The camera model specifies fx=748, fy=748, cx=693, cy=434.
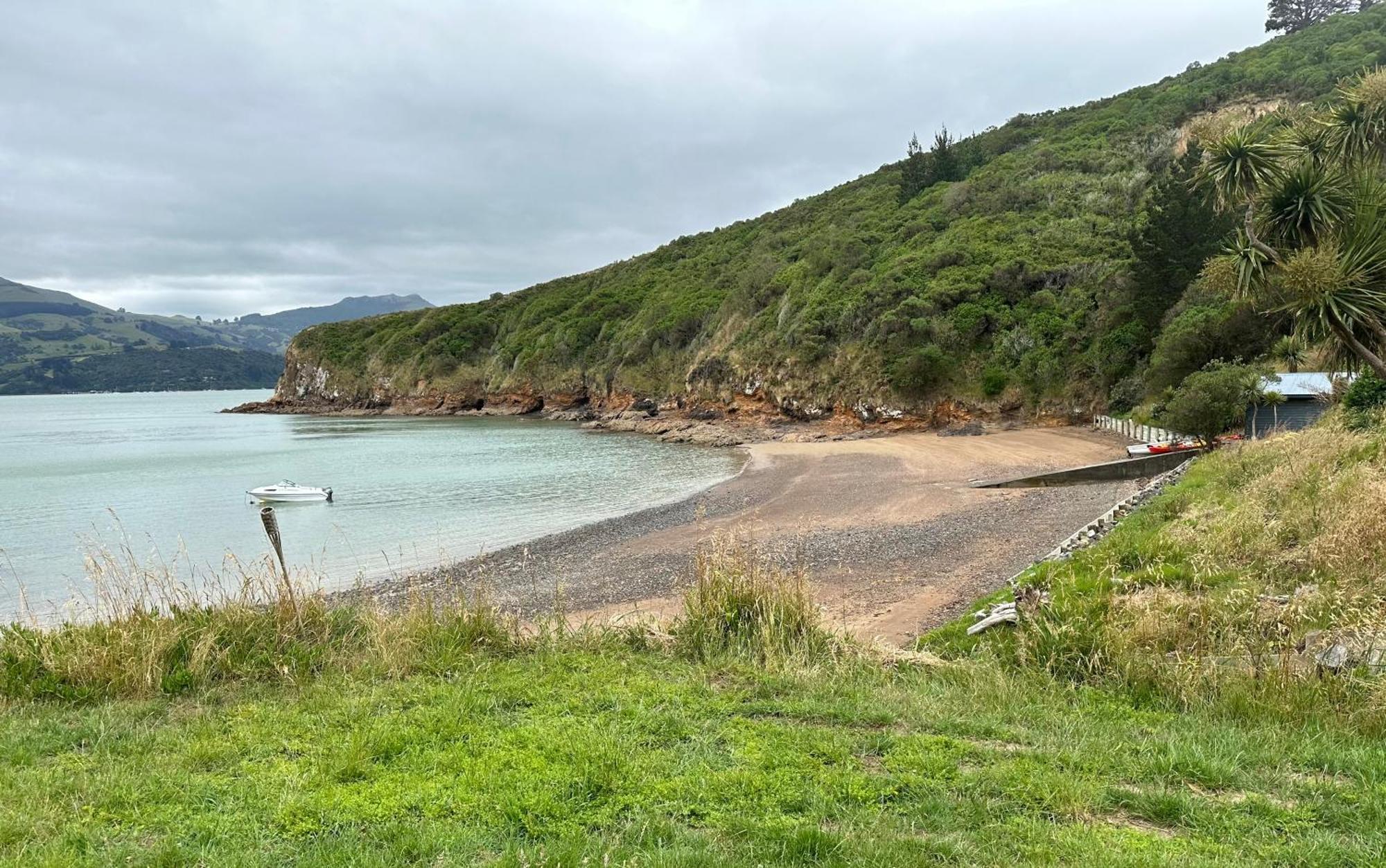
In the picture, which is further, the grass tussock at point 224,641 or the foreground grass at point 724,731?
the grass tussock at point 224,641

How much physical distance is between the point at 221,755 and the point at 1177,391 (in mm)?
25050

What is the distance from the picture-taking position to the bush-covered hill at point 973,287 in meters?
32.4

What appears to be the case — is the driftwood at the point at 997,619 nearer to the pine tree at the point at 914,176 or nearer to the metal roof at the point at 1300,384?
the metal roof at the point at 1300,384

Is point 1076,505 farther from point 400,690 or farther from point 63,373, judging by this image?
point 63,373

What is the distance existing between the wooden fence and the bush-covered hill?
1173mm

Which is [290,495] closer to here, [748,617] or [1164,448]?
[748,617]

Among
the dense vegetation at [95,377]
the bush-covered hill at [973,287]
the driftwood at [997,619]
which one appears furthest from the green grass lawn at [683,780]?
the dense vegetation at [95,377]

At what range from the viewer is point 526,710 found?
5.05 m

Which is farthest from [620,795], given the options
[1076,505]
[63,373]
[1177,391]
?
A: [63,373]

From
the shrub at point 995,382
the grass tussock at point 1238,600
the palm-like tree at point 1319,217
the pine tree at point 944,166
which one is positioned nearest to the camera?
the grass tussock at point 1238,600

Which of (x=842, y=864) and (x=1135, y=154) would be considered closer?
(x=842, y=864)

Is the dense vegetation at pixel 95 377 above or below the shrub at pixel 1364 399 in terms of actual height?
above

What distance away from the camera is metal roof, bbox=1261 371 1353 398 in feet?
66.6

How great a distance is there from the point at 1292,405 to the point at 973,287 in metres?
21.6
